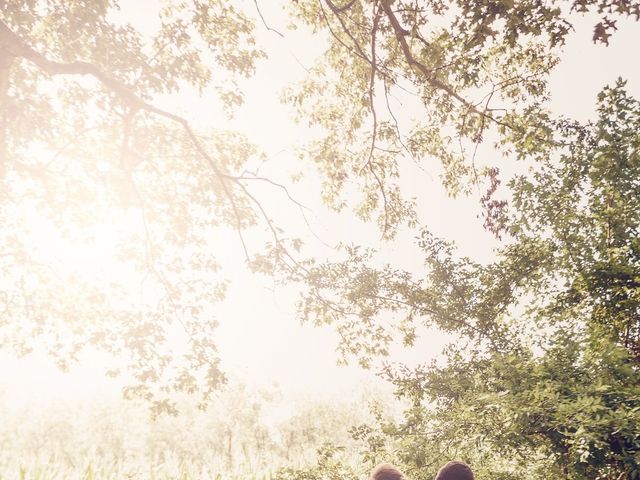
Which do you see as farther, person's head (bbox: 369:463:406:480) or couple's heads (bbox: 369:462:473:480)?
person's head (bbox: 369:463:406:480)

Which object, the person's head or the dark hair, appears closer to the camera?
the dark hair

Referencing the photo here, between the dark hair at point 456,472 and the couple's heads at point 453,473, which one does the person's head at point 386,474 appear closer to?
the couple's heads at point 453,473

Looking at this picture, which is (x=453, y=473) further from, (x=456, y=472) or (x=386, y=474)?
(x=386, y=474)

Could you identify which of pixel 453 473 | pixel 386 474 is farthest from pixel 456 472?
pixel 386 474

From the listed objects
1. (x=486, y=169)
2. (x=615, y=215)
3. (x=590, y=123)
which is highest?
(x=486, y=169)

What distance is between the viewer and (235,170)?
1109 centimetres

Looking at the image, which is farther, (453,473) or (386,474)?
(386,474)

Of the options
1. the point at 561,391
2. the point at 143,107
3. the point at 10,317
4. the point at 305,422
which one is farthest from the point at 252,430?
the point at 561,391

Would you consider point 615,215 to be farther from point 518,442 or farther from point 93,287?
point 93,287

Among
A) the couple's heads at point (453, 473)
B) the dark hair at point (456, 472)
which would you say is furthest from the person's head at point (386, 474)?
the dark hair at point (456, 472)

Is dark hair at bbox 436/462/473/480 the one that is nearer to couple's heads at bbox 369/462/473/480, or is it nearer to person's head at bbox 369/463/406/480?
couple's heads at bbox 369/462/473/480

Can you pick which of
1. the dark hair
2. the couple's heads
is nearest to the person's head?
the couple's heads

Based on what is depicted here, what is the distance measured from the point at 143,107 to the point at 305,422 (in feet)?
146

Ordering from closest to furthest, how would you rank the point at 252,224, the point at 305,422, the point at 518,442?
the point at 518,442 → the point at 252,224 → the point at 305,422
